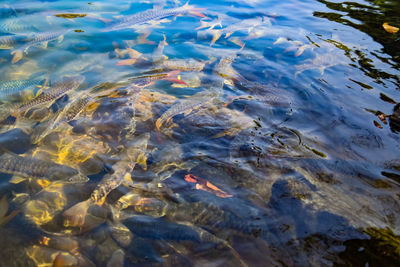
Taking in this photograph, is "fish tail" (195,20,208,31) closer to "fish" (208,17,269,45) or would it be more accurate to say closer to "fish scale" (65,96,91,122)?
"fish" (208,17,269,45)

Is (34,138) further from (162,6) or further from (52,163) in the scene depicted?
(162,6)

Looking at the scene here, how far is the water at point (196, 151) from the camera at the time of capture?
5.87 ft

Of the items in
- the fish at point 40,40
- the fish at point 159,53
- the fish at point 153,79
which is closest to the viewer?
the fish at point 153,79

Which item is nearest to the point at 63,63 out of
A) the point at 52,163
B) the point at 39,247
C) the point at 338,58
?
the point at 52,163

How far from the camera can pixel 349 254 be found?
172cm

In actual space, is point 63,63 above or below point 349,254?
above

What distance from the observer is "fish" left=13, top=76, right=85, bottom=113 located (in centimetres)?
303

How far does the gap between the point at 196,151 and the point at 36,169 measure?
1.54 metres

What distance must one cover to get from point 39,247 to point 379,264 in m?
2.36

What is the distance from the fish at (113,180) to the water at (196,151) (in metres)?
0.01

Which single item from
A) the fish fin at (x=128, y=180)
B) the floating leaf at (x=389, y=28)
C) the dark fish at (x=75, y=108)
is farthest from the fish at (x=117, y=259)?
the floating leaf at (x=389, y=28)

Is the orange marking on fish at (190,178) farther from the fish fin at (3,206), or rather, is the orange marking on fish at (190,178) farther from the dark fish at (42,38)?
the dark fish at (42,38)

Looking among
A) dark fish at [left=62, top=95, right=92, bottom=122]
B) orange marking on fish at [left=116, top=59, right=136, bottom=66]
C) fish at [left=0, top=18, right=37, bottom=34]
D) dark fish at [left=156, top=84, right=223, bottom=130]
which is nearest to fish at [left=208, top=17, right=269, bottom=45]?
orange marking on fish at [left=116, top=59, right=136, bottom=66]

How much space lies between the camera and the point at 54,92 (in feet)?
10.9
